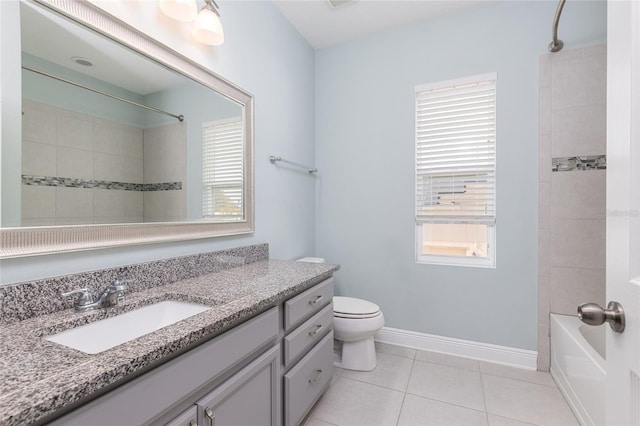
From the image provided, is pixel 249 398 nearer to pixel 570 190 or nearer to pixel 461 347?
pixel 461 347

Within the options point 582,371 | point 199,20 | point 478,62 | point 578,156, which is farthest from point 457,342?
point 199,20

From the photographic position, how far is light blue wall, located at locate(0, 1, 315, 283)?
1.19m

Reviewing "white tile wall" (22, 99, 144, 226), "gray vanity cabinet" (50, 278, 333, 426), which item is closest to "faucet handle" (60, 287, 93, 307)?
"white tile wall" (22, 99, 144, 226)

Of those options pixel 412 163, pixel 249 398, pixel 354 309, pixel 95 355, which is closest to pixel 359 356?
pixel 354 309

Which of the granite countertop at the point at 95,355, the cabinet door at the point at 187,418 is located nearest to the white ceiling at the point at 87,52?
the granite countertop at the point at 95,355

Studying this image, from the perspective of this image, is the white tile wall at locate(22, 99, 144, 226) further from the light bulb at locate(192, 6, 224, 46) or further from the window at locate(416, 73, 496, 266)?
the window at locate(416, 73, 496, 266)

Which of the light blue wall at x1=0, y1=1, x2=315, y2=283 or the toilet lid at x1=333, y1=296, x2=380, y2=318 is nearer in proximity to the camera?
the light blue wall at x1=0, y1=1, x2=315, y2=283

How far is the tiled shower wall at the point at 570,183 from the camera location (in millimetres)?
1967

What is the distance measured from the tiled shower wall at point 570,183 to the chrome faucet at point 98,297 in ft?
8.35

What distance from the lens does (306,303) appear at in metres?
1.49

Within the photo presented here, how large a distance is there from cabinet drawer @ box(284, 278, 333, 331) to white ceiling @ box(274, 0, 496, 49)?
2.06 meters

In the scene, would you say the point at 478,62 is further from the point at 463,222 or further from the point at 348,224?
the point at 348,224

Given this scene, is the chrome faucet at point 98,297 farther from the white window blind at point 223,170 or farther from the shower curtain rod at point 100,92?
the shower curtain rod at point 100,92

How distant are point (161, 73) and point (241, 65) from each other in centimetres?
62
